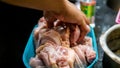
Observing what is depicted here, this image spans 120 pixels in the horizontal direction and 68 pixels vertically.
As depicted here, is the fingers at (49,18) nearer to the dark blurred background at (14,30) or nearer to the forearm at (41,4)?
the forearm at (41,4)

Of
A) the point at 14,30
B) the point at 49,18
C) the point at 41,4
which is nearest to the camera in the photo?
the point at 41,4

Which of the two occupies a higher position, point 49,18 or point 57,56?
point 49,18

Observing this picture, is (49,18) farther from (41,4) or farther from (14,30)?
(14,30)

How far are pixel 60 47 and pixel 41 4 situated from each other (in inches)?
6.8

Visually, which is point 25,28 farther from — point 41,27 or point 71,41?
point 71,41

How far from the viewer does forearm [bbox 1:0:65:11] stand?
34.4 inches

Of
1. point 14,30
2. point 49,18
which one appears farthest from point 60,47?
point 14,30

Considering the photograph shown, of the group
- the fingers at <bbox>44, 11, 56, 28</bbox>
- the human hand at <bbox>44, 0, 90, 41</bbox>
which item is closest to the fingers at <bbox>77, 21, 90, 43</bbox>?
A: the human hand at <bbox>44, 0, 90, 41</bbox>

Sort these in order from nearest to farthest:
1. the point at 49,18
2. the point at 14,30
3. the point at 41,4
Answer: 1. the point at 41,4
2. the point at 49,18
3. the point at 14,30

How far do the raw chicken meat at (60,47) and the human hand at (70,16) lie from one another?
1.0 inches

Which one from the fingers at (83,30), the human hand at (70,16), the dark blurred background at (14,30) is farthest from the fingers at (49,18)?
the dark blurred background at (14,30)

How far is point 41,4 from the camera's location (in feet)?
2.93

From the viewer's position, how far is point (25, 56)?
39.5 inches

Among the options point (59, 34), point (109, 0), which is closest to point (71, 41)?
point (59, 34)
